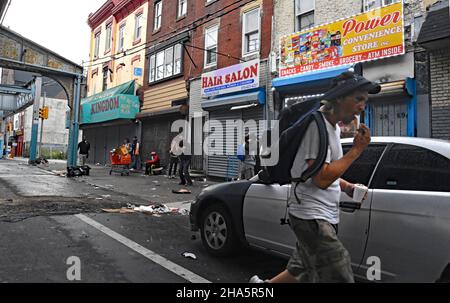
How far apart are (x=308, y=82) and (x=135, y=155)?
440 inches

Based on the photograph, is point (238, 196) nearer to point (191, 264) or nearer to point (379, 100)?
point (191, 264)

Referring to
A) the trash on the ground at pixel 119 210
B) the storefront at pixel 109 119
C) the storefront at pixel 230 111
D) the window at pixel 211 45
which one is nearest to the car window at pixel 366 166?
the trash on the ground at pixel 119 210

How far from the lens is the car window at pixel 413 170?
286 cm

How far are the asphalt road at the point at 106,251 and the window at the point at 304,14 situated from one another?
7897mm

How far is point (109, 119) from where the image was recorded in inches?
800

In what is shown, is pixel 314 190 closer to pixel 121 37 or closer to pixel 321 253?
pixel 321 253

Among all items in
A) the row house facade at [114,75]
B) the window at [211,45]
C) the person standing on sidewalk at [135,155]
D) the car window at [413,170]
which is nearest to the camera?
the car window at [413,170]

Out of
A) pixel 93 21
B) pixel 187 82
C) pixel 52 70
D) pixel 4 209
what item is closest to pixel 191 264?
pixel 4 209

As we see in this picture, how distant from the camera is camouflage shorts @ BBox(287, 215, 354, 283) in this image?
2.17m

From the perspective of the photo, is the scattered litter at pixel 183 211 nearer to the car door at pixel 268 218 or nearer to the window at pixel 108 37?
the car door at pixel 268 218

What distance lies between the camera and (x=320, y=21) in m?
11.2

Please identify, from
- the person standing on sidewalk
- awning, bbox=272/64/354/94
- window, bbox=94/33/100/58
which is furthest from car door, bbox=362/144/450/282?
window, bbox=94/33/100/58

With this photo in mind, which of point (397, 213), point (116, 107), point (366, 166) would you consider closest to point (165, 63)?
point (116, 107)

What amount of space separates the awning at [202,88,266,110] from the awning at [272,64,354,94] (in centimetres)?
81
